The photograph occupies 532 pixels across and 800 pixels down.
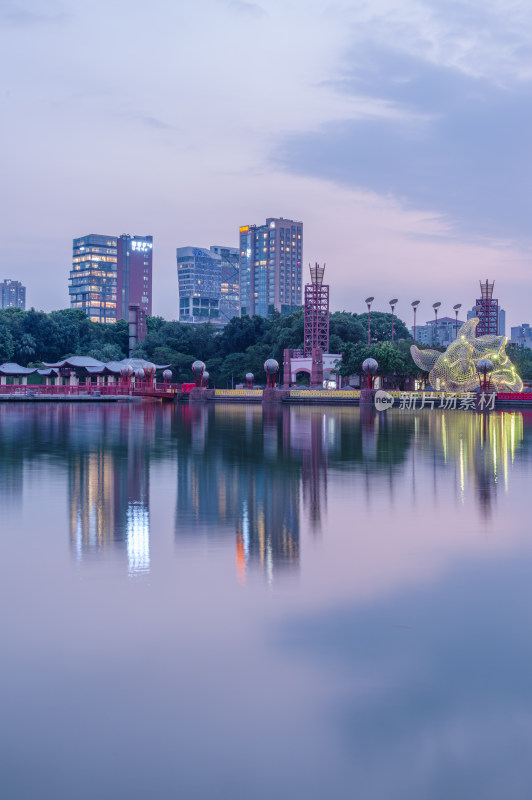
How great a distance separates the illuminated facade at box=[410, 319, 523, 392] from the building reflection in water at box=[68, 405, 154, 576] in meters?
42.7

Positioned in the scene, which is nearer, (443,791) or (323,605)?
(443,791)

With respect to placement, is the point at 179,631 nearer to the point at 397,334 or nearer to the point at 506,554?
the point at 506,554

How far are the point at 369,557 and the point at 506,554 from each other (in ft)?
5.74

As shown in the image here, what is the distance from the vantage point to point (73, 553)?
32.1 ft

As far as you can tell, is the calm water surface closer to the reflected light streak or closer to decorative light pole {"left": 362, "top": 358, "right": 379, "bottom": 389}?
the reflected light streak

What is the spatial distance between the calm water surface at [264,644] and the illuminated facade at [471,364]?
50399mm

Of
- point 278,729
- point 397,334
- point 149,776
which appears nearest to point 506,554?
point 278,729

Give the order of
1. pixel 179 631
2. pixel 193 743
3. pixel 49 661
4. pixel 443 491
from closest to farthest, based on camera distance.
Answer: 1. pixel 193 743
2. pixel 49 661
3. pixel 179 631
4. pixel 443 491

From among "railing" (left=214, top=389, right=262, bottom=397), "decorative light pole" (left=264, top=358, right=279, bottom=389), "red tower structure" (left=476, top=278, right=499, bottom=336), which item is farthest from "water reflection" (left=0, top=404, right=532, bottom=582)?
"red tower structure" (left=476, top=278, right=499, bottom=336)

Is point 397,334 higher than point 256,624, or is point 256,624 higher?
point 397,334

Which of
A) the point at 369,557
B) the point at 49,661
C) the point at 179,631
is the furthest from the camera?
the point at 369,557

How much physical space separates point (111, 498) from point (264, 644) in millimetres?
7904
